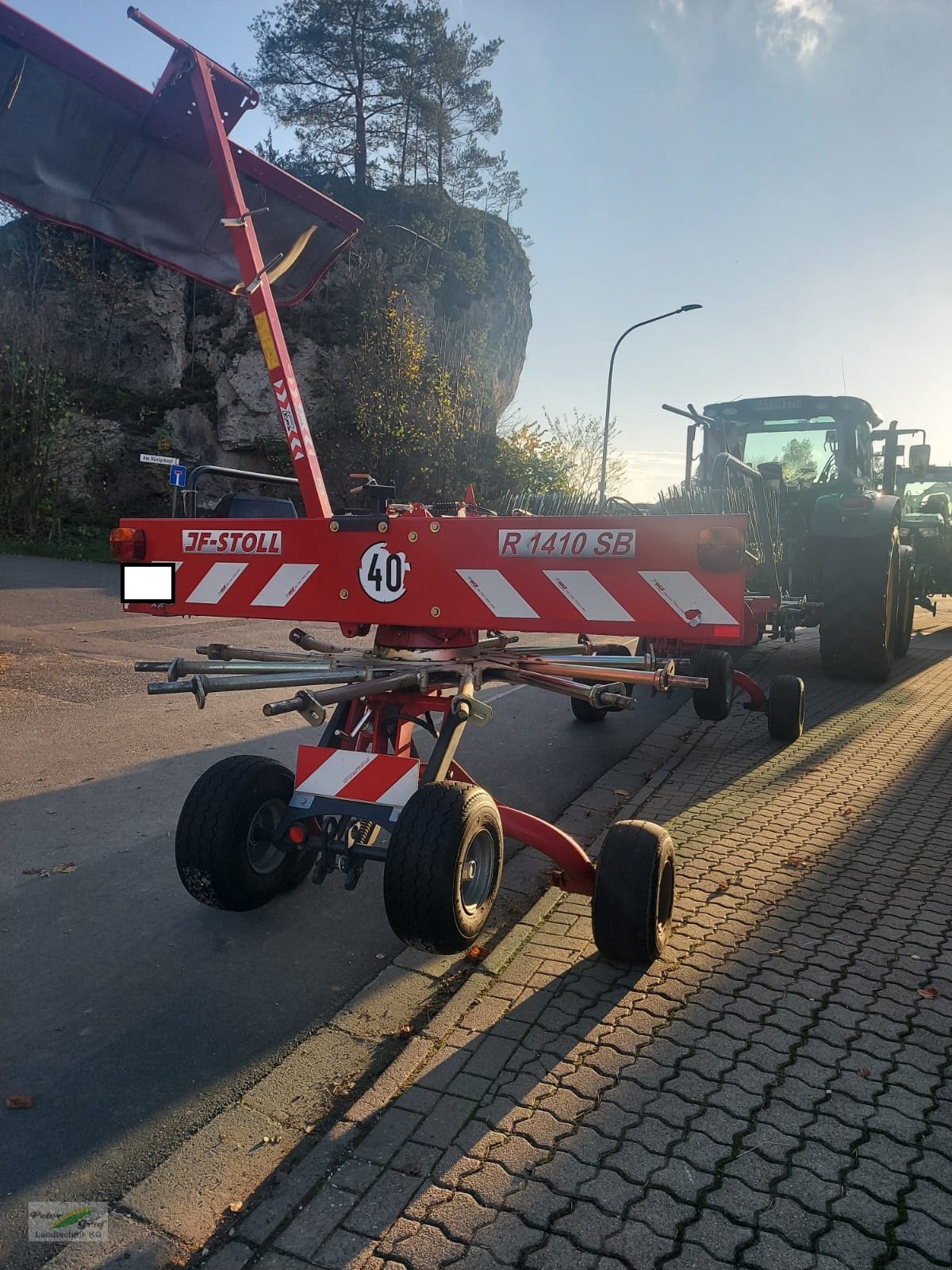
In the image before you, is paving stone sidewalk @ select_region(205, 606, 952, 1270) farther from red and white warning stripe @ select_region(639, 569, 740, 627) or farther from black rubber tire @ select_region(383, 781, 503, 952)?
red and white warning stripe @ select_region(639, 569, 740, 627)

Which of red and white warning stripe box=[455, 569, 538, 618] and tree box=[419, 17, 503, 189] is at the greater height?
tree box=[419, 17, 503, 189]

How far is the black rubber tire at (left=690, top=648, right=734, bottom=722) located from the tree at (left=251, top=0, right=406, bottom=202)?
33897 mm

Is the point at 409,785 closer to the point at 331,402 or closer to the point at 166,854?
the point at 166,854

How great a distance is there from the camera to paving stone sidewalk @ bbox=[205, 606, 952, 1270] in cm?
208

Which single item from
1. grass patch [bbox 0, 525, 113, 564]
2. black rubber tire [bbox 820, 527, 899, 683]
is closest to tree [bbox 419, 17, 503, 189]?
grass patch [bbox 0, 525, 113, 564]

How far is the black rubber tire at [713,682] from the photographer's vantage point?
22.6 ft

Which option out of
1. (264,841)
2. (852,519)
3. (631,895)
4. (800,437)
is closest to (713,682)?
(852,519)

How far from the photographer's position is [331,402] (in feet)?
97.3

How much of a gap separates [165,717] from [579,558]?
542 centimetres

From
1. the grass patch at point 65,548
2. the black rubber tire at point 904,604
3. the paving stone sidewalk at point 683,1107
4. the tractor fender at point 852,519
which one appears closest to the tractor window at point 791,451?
the black rubber tire at point 904,604

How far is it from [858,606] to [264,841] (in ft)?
23.8

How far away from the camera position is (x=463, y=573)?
10.1ft

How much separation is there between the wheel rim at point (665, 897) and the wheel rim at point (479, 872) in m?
0.63

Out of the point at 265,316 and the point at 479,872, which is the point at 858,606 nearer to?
the point at 479,872
